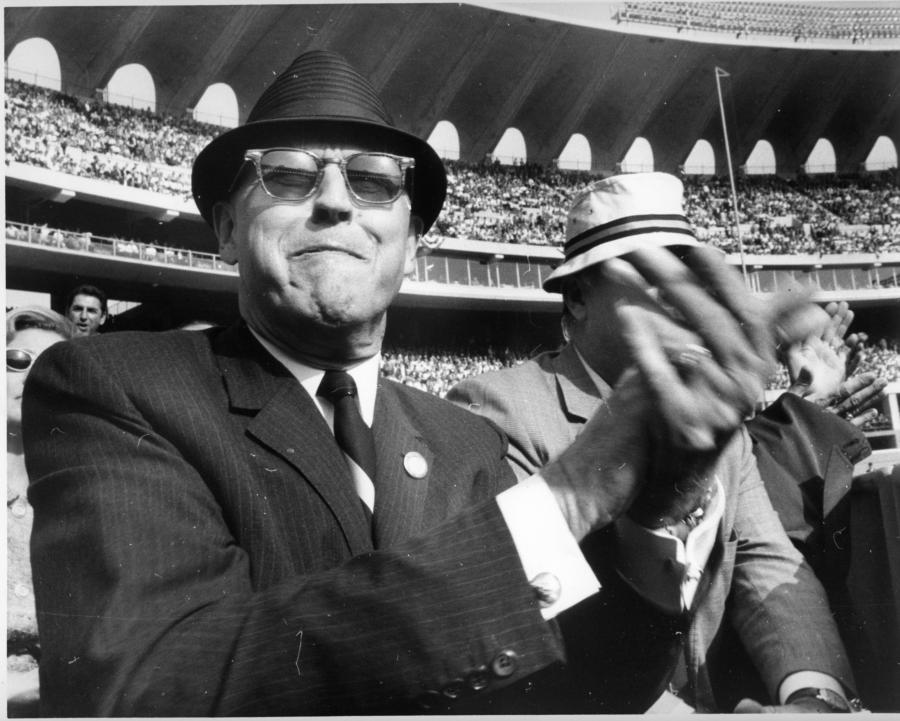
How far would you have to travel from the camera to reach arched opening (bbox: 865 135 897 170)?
7.36 ft

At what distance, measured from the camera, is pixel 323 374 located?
133cm

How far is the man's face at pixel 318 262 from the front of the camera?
131 centimetres

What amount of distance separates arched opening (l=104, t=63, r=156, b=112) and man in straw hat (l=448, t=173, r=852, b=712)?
184 cm

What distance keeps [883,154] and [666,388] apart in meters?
1.96

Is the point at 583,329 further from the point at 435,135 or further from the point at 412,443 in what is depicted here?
the point at 435,135

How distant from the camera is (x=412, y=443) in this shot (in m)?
1.33

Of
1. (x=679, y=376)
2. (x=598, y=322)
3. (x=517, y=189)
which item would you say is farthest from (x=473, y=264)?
(x=679, y=376)

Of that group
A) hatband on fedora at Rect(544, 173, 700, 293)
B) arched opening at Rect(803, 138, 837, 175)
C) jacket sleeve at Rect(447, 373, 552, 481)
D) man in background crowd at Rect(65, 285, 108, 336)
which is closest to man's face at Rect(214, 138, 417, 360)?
jacket sleeve at Rect(447, 373, 552, 481)

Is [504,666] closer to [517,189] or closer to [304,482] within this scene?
[304,482]

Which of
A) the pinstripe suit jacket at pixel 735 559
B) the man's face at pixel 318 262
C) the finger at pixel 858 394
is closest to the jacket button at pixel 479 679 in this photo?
the man's face at pixel 318 262

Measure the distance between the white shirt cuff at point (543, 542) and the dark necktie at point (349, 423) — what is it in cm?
39

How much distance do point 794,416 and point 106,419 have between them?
5.57 feet

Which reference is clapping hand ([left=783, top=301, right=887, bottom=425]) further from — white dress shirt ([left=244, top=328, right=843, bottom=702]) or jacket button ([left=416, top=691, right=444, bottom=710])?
jacket button ([left=416, top=691, right=444, bottom=710])

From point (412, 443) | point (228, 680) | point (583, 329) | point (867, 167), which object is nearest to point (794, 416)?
point (583, 329)
